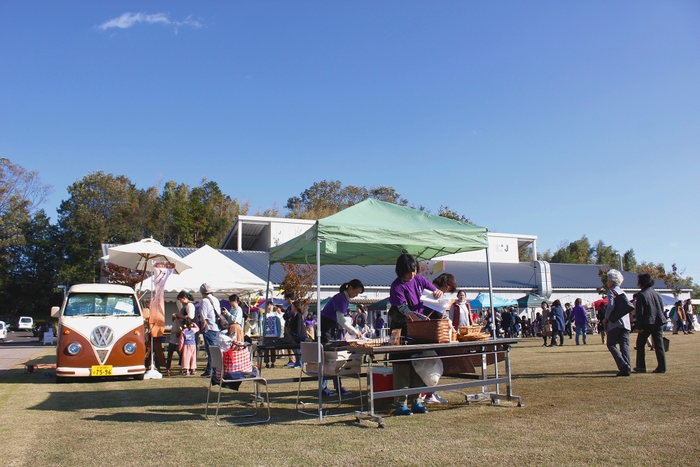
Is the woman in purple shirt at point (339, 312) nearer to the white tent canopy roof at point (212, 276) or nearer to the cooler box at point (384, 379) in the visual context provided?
the cooler box at point (384, 379)

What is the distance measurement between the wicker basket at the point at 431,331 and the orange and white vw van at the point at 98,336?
23.9ft

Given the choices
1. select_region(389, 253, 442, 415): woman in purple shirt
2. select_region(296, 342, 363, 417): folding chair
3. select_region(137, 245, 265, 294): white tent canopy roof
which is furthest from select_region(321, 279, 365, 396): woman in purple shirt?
select_region(137, 245, 265, 294): white tent canopy roof

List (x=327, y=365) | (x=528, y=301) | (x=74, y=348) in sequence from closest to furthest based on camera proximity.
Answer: (x=327, y=365)
(x=74, y=348)
(x=528, y=301)

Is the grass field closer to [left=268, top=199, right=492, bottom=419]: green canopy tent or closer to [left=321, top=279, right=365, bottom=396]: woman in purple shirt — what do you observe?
[left=321, top=279, right=365, bottom=396]: woman in purple shirt

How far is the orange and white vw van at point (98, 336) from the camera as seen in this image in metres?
10.8

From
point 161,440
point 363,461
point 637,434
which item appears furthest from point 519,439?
point 161,440

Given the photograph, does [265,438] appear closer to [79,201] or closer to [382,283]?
[382,283]

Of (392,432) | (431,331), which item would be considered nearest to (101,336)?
(431,331)

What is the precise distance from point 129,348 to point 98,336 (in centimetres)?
65

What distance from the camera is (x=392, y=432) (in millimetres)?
5422

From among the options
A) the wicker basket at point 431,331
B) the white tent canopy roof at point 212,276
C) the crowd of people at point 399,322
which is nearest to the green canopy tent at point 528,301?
the crowd of people at point 399,322

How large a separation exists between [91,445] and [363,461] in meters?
2.68

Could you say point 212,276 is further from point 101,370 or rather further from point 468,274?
point 468,274

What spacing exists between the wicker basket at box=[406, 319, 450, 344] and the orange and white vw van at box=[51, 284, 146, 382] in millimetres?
7288
